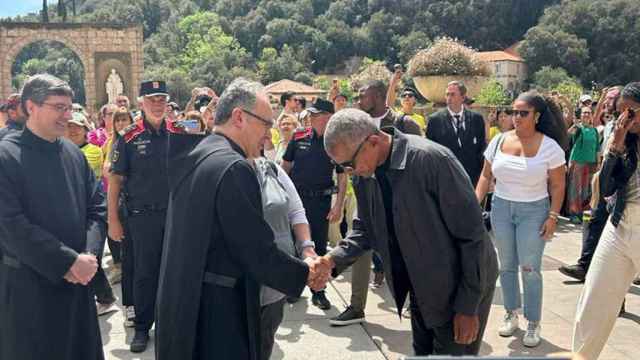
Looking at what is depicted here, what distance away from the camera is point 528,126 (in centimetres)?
489

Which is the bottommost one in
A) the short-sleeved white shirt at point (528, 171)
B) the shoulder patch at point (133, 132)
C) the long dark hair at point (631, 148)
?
the short-sleeved white shirt at point (528, 171)

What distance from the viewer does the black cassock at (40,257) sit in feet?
11.0

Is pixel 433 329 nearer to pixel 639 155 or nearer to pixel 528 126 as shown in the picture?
pixel 639 155

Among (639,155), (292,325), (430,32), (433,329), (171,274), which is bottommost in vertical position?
(292,325)

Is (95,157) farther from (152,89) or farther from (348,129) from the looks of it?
(348,129)

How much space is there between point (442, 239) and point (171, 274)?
1.33 metres

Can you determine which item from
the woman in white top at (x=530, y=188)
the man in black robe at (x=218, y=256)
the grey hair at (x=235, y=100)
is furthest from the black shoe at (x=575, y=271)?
the grey hair at (x=235, y=100)

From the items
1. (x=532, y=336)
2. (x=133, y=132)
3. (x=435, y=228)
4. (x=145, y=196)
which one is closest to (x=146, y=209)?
(x=145, y=196)

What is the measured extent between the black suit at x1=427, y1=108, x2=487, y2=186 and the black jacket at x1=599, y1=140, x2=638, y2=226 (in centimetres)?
284

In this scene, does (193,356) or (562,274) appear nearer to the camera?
(193,356)

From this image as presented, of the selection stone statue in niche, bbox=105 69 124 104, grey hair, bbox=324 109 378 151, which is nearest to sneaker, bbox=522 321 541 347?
grey hair, bbox=324 109 378 151

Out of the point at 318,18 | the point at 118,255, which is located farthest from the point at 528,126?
the point at 318,18

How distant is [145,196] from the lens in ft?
17.1

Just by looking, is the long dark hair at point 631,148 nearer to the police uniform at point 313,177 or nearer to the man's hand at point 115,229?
the police uniform at point 313,177
